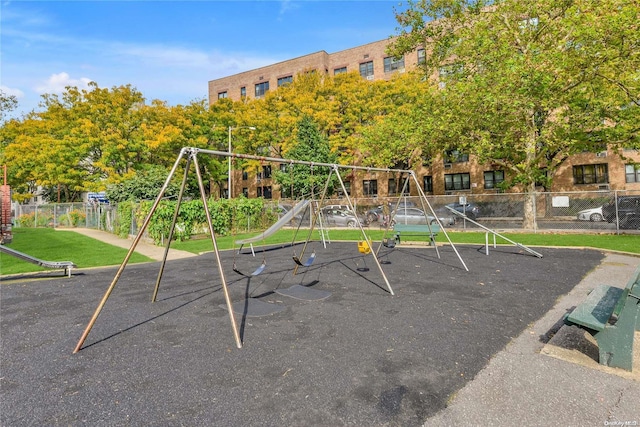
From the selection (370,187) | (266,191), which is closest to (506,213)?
(370,187)

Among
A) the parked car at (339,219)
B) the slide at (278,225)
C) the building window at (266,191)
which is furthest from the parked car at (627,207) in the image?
the building window at (266,191)

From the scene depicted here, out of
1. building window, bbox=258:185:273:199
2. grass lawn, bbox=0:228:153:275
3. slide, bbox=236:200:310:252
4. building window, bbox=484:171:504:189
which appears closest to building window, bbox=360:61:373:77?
building window, bbox=484:171:504:189

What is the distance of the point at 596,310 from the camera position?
361cm

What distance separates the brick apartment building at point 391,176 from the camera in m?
32.6

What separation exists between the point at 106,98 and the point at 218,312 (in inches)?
1322

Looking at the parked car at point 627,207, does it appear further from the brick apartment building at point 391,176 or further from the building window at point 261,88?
the building window at point 261,88

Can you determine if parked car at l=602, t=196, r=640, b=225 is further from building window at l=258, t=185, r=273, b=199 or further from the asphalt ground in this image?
building window at l=258, t=185, r=273, b=199

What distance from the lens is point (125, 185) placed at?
2542 centimetres

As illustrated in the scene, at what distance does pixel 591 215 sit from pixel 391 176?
21.9 meters

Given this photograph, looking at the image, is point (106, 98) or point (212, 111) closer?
point (106, 98)

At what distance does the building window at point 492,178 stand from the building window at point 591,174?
21.6 ft

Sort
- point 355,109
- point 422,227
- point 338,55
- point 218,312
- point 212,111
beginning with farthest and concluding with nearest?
point 338,55, point 212,111, point 355,109, point 422,227, point 218,312

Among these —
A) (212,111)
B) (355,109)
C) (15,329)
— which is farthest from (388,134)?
(15,329)

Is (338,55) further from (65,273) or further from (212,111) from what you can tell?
(65,273)
